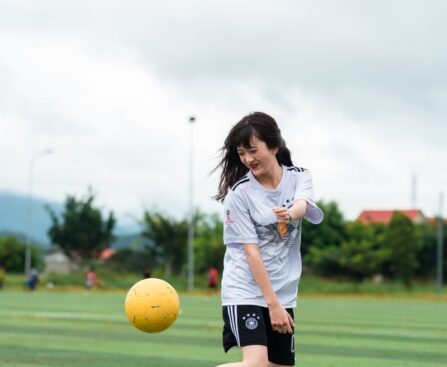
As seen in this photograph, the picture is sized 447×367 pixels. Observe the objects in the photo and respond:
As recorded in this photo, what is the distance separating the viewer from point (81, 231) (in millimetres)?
80875

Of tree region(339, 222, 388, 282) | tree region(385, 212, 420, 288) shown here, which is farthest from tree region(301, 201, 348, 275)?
tree region(385, 212, 420, 288)

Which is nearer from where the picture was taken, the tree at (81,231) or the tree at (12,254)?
the tree at (81,231)

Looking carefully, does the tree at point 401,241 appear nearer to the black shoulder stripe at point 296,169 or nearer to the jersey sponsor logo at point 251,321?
the black shoulder stripe at point 296,169

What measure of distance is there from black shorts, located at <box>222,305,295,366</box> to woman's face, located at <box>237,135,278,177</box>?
33.2 inches

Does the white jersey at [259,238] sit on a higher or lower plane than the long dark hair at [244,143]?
lower

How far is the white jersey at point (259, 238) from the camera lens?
5.92 m

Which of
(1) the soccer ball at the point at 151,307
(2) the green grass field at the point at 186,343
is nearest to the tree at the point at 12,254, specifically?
(2) the green grass field at the point at 186,343

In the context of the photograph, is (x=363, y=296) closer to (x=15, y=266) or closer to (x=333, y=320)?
(x=333, y=320)

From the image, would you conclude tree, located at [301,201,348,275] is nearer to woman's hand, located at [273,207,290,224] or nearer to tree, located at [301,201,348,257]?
tree, located at [301,201,348,257]

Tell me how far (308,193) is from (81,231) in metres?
75.9

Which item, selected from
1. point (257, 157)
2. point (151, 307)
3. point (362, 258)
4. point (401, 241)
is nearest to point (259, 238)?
point (257, 157)

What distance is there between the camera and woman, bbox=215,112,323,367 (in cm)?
583

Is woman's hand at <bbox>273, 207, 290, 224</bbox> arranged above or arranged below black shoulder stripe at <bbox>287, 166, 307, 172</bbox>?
below

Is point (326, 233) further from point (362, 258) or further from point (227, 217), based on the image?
point (227, 217)
